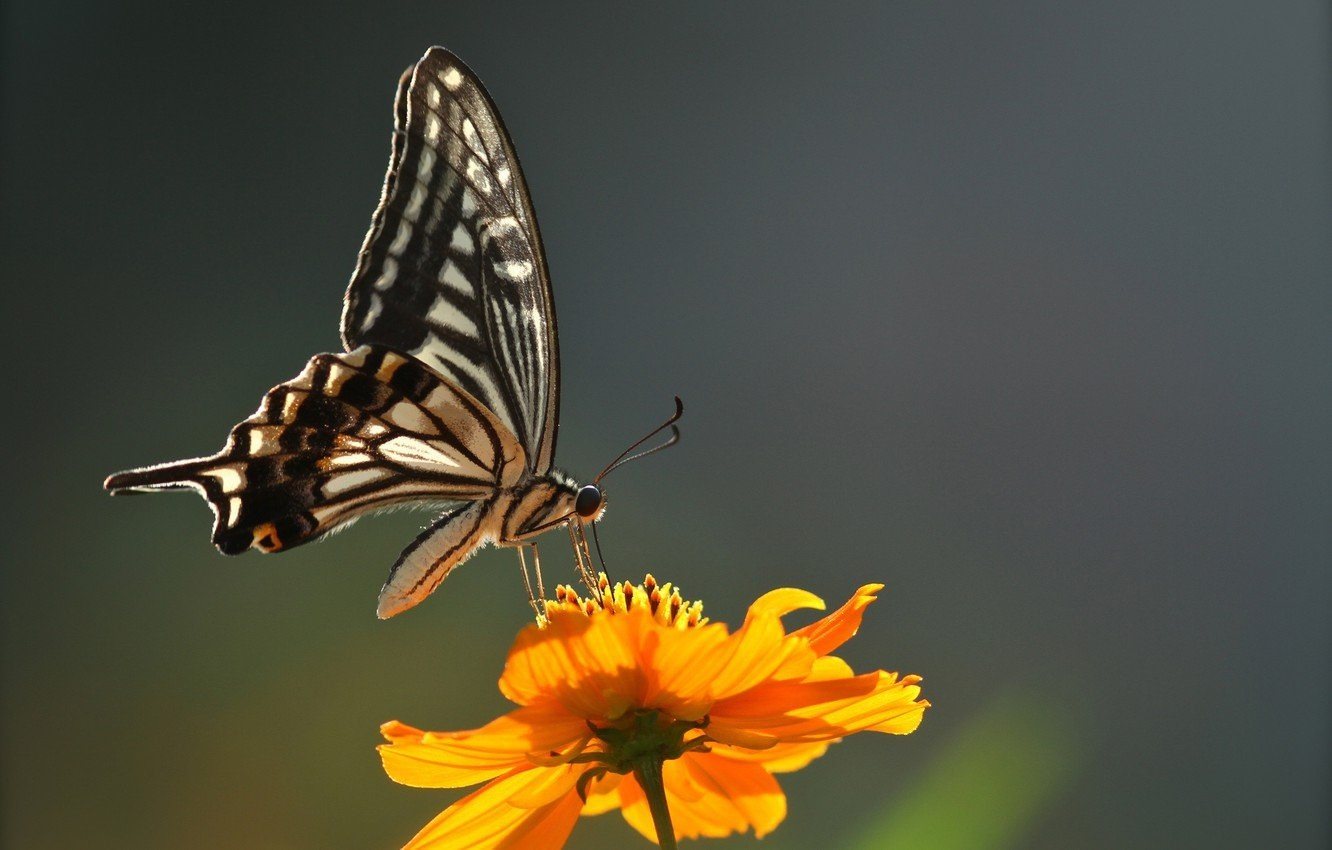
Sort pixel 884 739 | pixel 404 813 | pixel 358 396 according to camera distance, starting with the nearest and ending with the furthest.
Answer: pixel 358 396
pixel 404 813
pixel 884 739

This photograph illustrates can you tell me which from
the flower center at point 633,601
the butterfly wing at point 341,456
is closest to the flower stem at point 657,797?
the flower center at point 633,601

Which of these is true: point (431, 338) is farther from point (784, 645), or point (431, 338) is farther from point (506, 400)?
point (784, 645)

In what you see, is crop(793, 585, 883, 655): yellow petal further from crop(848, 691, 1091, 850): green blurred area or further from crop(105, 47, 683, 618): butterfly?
crop(848, 691, 1091, 850): green blurred area

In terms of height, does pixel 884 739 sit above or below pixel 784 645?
below

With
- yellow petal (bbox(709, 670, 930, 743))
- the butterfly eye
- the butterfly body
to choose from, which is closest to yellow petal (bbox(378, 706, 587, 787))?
yellow petal (bbox(709, 670, 930, 743))

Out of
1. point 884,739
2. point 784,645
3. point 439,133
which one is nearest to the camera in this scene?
point 784,645

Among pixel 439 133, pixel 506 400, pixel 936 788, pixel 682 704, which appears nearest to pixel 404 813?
pixel 936 788

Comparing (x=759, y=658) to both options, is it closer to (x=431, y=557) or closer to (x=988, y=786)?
(x=431, y=557)
